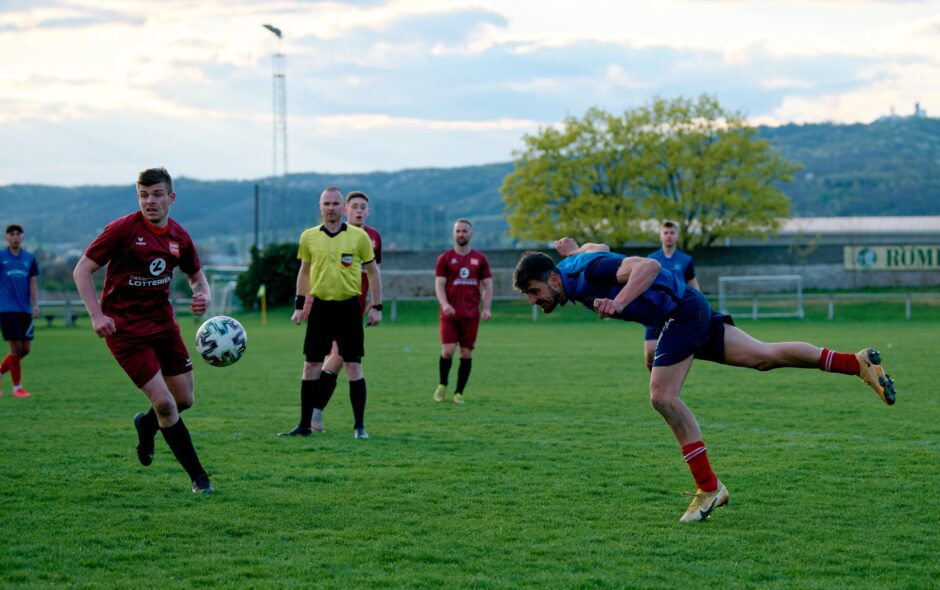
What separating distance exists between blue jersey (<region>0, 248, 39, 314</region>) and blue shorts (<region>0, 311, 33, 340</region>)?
3.0 inches

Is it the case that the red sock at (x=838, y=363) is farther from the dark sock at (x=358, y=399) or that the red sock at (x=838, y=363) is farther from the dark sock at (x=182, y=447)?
the dark sock at (x=358, y=399)

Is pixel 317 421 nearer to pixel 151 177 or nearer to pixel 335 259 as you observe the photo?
pixel 335 259

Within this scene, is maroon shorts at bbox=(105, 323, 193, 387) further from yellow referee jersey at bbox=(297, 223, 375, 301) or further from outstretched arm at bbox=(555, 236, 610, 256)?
yellow referee jersey at bbox=(297, 223, 375, 301)

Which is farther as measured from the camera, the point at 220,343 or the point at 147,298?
the point at 220,343

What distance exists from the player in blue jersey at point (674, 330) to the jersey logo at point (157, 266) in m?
A: 2.45

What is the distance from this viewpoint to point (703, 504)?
20.2ft

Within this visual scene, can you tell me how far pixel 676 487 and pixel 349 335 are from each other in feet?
12.7

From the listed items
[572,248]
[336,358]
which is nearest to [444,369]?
[336,358]

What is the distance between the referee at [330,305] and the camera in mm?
9836

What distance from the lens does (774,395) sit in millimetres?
12875

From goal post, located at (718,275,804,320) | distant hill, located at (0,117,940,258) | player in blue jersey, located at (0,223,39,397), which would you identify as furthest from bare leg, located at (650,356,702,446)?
distant hill, located at (0,117,940,258)

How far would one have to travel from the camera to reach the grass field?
5172 millimetres

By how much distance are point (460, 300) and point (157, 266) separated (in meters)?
6.71

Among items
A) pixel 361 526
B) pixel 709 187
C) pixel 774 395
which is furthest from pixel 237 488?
pixel 709 187
